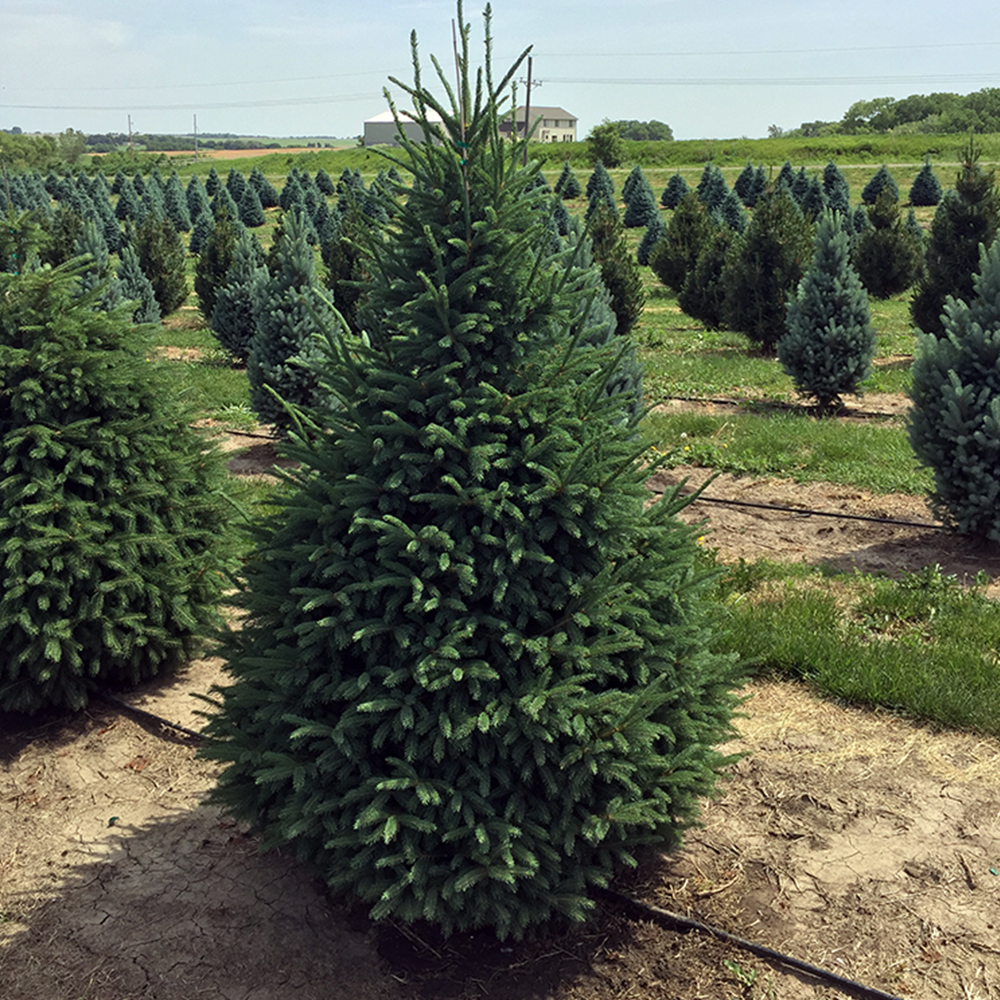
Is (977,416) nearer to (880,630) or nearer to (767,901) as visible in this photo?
(880,630)

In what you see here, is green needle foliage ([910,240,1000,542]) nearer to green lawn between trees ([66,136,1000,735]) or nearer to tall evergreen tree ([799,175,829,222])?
green lawn between trees ([66,136,1000,735])

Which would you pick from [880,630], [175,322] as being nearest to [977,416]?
[880,630]

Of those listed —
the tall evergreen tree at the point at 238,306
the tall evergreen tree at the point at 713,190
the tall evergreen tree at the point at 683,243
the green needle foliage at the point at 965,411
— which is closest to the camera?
the green needle foliage at the point at 965,411

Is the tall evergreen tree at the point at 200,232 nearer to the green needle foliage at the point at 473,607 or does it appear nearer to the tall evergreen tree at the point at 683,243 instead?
the tall evergreen tree at the point at 683,243

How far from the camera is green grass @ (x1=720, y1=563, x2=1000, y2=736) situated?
4.87 m

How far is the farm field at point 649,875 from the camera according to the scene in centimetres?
325

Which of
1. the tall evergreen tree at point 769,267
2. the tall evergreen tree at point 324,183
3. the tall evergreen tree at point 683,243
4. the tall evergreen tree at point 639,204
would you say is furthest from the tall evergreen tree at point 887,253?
the tall evergreen tree at point 324,183

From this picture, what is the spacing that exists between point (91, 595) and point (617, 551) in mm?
3054

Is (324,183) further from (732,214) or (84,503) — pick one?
(84,503)

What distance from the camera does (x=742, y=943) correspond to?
335 cm

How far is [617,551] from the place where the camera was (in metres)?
3.22

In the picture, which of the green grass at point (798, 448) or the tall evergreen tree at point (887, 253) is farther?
the tall evergreen tree at point (887, 253)

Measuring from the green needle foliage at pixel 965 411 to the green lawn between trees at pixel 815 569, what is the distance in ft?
2.08

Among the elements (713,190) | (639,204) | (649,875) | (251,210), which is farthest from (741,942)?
(251,210)
